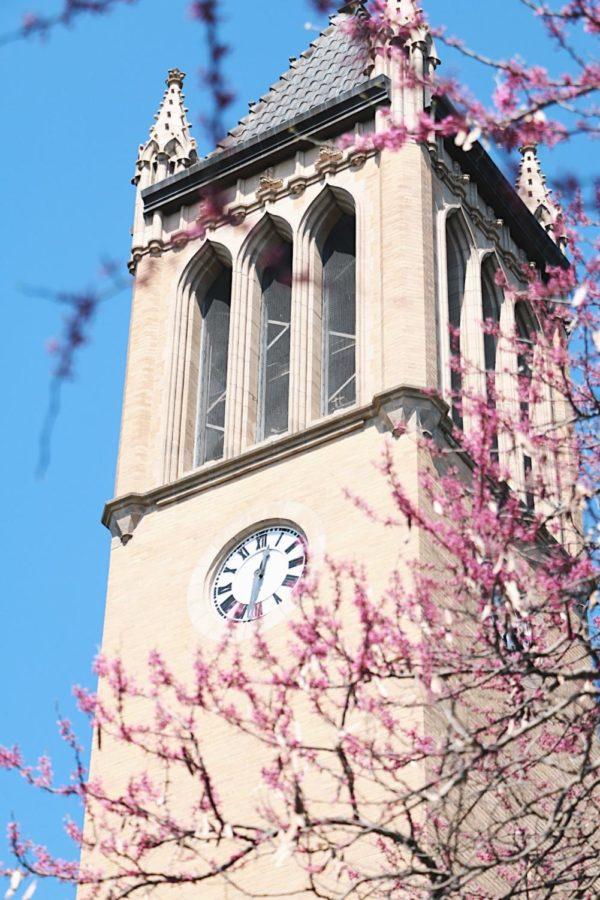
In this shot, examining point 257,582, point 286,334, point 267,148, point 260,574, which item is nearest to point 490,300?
point 286,334

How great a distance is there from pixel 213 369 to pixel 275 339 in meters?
1.33

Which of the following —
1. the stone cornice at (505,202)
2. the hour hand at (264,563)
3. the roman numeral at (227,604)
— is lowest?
the roman numeral at (227,604)

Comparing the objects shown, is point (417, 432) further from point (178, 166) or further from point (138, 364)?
point (178, 166)

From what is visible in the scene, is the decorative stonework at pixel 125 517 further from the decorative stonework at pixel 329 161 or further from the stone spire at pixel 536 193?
the stone spire at pixel 536 193

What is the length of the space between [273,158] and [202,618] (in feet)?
33.9

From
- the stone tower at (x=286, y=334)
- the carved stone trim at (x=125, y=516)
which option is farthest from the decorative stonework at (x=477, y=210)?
the carved stone trim at (x=125, y=516)

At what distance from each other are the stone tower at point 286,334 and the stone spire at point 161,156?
56mm

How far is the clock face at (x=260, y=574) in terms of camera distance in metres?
30.9

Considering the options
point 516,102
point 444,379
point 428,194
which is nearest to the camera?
point 516,102

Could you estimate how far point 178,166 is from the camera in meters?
40.5

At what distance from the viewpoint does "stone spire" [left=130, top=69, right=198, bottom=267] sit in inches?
1540

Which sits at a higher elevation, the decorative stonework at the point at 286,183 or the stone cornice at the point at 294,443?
the decorative stonework at the point at 286,183

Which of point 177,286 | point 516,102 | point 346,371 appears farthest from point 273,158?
point 516,102

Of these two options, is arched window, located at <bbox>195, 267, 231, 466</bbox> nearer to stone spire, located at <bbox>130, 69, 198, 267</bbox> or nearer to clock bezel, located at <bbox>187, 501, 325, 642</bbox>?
stone spire, located at <bbox>130, 69, 198, 267</bbox>
